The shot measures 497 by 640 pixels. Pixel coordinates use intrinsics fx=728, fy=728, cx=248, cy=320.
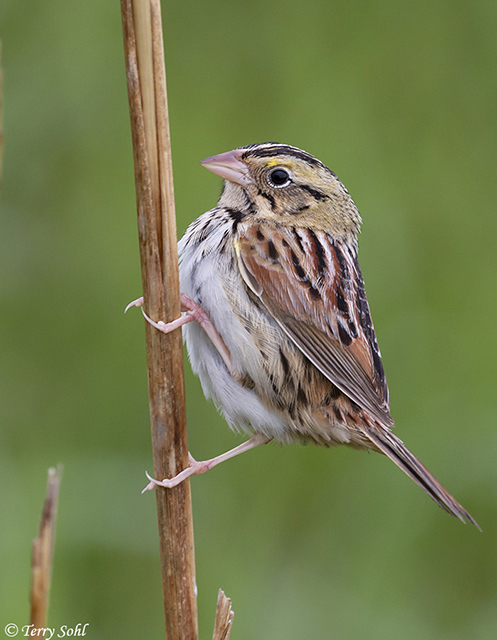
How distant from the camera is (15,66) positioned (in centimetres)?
345

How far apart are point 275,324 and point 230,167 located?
0.67 meters

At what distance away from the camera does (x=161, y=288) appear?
207 centimetres

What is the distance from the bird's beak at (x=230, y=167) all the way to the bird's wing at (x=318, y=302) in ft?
0.74

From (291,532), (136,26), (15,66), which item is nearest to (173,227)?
(136,26)

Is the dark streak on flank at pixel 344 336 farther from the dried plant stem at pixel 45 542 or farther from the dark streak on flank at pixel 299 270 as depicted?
the dried plant stem at pixel 45 542

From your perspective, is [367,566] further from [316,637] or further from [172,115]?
[172,115]

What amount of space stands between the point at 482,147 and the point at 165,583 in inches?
113

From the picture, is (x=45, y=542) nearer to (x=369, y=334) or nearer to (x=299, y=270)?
(x=299, y=270)

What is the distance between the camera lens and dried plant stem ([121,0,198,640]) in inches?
72.2

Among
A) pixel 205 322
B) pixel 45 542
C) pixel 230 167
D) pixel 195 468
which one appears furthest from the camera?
pixel 230 167

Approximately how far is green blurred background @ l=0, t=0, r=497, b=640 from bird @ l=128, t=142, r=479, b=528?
0.61 m

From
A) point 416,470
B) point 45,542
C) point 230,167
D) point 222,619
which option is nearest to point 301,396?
point 416,470

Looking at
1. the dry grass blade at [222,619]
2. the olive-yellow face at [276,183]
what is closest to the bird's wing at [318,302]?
the olive-yellow face at [276,183]

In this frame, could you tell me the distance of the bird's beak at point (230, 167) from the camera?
2.84m
